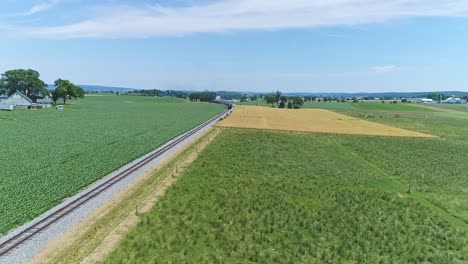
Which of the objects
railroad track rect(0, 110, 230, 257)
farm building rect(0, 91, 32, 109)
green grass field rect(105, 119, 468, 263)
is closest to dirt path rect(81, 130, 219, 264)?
green grass field rect(105, 119, 468, 263)

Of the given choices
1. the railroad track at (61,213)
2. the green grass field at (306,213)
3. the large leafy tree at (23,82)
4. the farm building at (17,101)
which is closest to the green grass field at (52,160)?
the railroad track at (61,213)

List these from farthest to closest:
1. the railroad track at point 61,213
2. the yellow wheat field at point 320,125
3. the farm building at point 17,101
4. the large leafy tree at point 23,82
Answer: the large leafy tree at point 23,82 < the farm building at point 17,101 < the yellow wheat field at point 320,125 < the railroad track at point 61,213

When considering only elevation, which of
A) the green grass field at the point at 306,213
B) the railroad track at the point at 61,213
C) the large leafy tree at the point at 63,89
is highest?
the large leafy tree at the point at 63,89

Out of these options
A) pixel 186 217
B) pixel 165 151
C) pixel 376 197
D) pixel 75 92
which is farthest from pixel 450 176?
pixel 75 92

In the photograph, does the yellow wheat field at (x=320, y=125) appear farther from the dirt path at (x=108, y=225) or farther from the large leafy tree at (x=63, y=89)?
the large leafy tree at (x=63, y=89)

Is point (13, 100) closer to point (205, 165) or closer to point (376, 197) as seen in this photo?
point (205, 165)

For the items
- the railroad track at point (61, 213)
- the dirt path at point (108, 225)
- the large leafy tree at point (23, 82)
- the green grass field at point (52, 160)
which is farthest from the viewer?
the large leafy tree at point (23, 82)

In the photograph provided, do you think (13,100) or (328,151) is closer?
(328,151)
